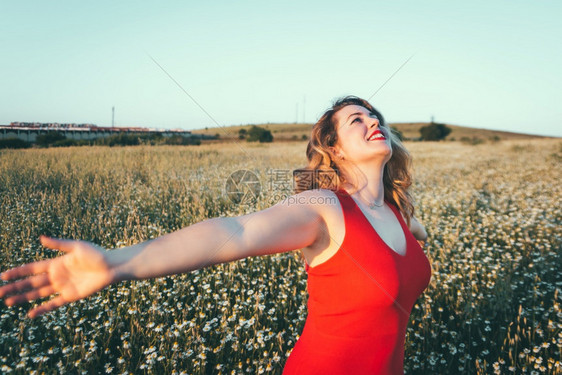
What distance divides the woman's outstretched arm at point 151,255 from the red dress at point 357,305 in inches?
11.7

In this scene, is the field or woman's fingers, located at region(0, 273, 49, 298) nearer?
woman's fingers, located at region(0, 273, 49, 298)

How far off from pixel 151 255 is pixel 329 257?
82 cm

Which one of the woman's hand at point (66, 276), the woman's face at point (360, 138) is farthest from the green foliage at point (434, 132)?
the woman's hand at point (66, 276)

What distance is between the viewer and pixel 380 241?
157cm

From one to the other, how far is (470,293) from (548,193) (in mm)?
6855

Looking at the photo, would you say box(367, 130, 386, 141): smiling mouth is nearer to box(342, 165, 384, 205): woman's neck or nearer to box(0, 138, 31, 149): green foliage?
box(342, 165, 384, 205): woman's neck

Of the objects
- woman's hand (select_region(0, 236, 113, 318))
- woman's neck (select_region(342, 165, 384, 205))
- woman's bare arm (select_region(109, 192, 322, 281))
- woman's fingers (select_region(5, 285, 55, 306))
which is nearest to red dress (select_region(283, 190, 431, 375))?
woman's bare arm (select_region(109, 192, 322, 281))

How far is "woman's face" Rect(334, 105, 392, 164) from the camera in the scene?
1.89 meters

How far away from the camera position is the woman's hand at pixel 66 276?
2.99 ft

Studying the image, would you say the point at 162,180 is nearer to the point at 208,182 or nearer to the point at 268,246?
the point at 208,182

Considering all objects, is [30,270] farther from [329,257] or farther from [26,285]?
[329,257]

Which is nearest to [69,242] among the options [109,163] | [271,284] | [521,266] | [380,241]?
[380,241]

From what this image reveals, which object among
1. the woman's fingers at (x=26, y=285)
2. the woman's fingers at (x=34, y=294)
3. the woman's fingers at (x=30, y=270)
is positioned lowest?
the woman's fingers at (x=34, y=294)

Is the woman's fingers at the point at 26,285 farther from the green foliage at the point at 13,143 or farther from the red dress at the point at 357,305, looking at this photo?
the green foliage at the point at 13,143
